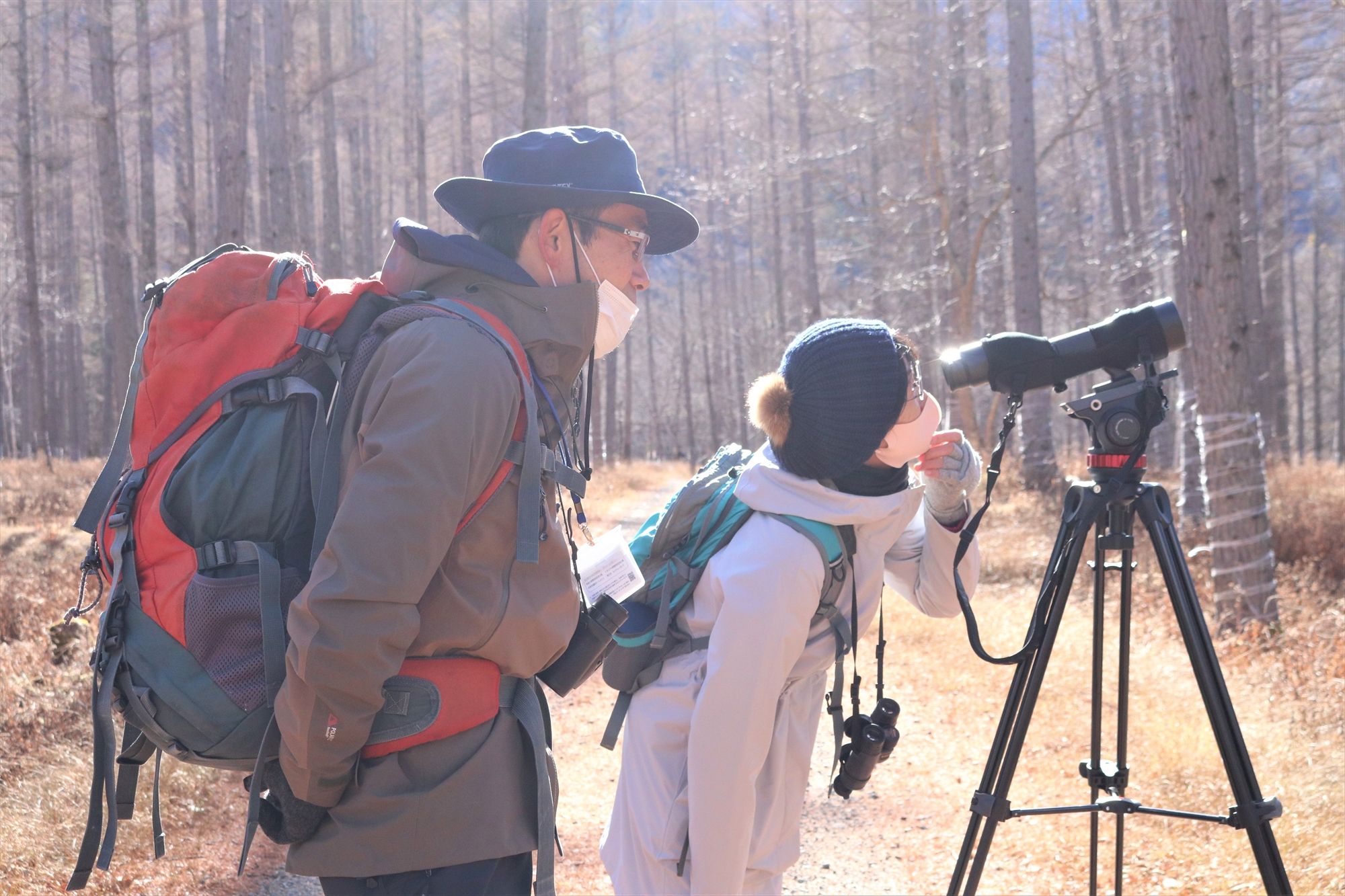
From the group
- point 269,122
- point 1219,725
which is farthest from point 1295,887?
point 269,122

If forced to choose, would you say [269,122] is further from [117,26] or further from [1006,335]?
[1006,335]

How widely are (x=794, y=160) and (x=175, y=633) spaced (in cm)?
1621

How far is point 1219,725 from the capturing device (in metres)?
2.53

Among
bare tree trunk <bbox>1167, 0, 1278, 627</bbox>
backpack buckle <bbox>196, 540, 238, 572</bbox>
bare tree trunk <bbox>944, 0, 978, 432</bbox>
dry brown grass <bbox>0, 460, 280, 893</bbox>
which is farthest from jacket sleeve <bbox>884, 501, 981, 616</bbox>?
bare tree trunk <bbox>944, 0, 978, 432</bbox>

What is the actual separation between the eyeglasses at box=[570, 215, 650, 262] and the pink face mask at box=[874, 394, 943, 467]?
2.46ft

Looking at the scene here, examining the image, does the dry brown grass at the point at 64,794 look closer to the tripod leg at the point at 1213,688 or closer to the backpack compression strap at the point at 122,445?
the backpack compression strap at the point at 122,445

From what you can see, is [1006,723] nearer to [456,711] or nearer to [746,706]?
[746,706]

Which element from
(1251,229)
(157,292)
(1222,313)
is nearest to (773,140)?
(1251,229)

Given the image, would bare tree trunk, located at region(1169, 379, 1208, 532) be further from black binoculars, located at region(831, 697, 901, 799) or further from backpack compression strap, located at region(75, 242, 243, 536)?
backpack compression strap, located at region(75, 242, 243, 536)

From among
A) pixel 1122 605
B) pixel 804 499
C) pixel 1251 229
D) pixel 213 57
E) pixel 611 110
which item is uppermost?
pixel 611 110

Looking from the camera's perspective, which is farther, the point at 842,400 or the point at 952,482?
the point at 952,482

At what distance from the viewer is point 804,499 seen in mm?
2396

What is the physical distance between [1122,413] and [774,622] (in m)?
1.07

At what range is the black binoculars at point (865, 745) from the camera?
2.50m
